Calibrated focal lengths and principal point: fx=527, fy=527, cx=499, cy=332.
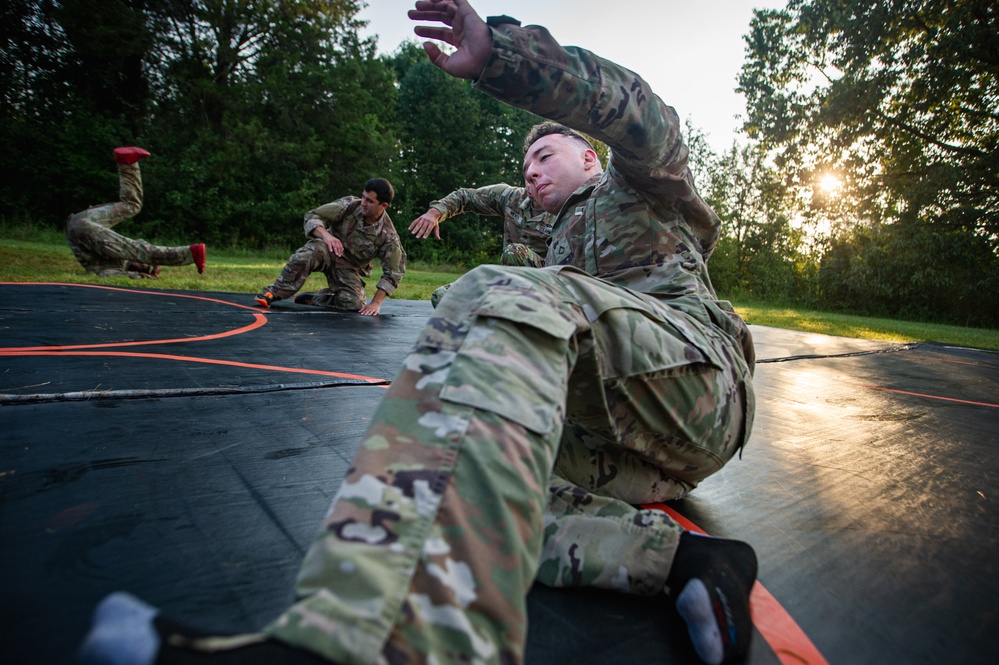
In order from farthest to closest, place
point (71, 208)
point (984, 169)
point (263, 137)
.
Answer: point (263, 137)
point (71, 208)
point (984, 169)

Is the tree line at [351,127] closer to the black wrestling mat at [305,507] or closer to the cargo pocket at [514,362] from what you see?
the black wrestling mat at [305,507]

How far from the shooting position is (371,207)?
5.02 metres

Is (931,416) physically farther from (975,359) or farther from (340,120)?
(340,120)

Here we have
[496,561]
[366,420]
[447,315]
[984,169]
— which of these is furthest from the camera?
[984,169]

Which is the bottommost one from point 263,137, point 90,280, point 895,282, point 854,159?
point 90,280

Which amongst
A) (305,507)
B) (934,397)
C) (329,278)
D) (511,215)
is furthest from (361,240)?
(934,397)

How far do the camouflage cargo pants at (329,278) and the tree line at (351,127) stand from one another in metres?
10.6

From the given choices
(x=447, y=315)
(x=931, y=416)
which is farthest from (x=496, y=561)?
(x=931, y=416)

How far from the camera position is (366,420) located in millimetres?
1730

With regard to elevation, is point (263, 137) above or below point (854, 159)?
below

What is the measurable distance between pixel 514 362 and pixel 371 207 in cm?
469

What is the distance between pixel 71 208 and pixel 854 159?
65.5 ft

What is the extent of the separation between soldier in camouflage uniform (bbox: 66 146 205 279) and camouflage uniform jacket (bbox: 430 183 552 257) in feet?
13.4

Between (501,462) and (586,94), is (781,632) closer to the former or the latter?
(501,462)
